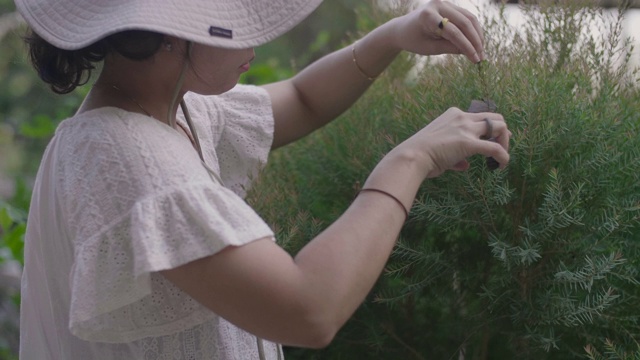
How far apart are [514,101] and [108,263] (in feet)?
2.53

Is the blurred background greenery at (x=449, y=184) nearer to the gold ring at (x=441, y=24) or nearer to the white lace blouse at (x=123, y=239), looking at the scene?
the gold ring at (x=441, y=24)

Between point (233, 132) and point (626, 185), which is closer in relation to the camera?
point (626, 185)

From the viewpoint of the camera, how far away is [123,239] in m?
1.27

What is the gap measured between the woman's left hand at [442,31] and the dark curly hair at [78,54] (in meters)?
0.52

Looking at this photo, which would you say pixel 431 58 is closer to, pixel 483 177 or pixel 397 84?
pixel 397 84

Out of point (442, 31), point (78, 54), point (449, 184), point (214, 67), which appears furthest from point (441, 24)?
point (78, 54)

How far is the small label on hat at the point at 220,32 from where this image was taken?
51.5 inches

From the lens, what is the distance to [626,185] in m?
1.68

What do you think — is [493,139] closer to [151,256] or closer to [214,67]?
[214,67]

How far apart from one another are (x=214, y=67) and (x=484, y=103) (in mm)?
471

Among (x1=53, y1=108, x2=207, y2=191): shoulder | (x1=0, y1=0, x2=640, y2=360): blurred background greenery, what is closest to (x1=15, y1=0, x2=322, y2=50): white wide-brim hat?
(x1=53, y1=108, x2=207, y2=191): shoulder

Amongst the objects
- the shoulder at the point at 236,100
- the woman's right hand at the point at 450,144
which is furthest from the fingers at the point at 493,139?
the shoulder at the point at 236,100

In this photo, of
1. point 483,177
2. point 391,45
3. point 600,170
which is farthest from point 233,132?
point 600,170

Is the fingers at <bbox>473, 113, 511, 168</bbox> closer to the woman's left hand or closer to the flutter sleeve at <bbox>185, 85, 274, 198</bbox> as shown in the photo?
the woman's left hand
